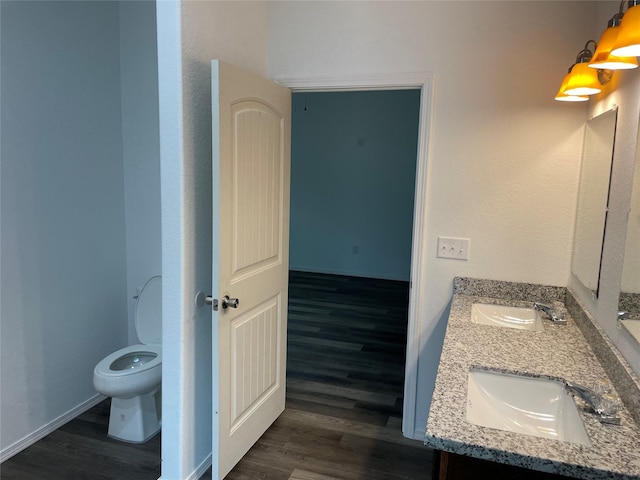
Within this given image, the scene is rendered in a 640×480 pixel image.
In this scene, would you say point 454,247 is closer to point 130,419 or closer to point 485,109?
point 485,109

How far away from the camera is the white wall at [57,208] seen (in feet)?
7.67

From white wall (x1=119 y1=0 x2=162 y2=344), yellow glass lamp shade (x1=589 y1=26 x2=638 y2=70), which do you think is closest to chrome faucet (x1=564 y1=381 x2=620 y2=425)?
yellow glass lamp shade (x1=589 y1=26 x2=638 y2=70)

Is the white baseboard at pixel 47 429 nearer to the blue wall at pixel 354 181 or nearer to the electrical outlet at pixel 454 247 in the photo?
the electrical outlet at pixel 454 247

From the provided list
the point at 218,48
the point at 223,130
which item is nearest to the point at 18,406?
the point at 223,130

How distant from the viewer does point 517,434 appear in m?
1.23

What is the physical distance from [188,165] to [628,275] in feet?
5.50

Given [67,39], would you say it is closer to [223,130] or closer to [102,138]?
[102,138]

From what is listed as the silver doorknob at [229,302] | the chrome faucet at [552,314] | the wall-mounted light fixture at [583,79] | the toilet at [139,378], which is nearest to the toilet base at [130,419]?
the toilet at [139,378]

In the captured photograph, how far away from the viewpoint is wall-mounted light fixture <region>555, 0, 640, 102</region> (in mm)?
1111

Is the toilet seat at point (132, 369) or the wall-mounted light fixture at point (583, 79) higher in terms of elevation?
the wall-mounted light fixture at point (583, 79)

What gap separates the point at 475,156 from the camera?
95.5 inches

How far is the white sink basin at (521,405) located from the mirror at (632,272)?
294 mm

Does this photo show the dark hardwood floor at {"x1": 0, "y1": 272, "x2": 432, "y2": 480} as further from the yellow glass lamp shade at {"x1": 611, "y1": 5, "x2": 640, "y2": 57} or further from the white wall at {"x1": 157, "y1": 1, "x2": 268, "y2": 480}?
the yellow glass lamp shade at {"x1": 611, "y1": 5, "x2": 640, "y2": 57}

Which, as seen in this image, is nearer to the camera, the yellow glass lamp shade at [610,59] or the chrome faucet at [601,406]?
the chrome faucet at [601,406]
